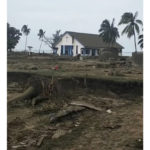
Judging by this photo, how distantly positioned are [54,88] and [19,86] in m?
3.24

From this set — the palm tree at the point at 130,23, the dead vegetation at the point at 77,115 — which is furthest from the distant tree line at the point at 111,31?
the dead vegetation at the point at 77,115

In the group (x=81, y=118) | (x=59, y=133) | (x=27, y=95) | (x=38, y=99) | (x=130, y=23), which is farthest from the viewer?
(x=130, y=23)

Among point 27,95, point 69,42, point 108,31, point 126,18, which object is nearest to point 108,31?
point 108,31

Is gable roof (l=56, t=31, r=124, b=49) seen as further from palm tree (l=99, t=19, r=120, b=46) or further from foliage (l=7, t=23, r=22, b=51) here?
foliage (l=7, t=23, r=22, b=51)

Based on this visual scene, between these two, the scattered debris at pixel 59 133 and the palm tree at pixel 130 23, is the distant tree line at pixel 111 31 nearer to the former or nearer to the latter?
the palm tree at pixel 130 23

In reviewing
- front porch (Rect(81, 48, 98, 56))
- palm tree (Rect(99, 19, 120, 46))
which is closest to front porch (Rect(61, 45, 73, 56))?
front porch (Rect(81, 48, 98, 56))

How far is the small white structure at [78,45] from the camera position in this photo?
174 ft

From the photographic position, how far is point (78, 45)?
53.4 metres

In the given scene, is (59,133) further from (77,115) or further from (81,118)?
(77,115)

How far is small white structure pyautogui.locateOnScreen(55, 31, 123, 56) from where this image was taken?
5312cm

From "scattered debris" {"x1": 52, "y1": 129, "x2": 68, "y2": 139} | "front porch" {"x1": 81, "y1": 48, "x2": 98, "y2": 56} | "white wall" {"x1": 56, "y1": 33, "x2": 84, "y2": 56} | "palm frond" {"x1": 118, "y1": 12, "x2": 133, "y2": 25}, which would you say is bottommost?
"scattered debris" {"x1": 52, "y1": 129, "x2": 68, "y2": 139}

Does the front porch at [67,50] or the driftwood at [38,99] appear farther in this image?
the front porch at [67,50]
